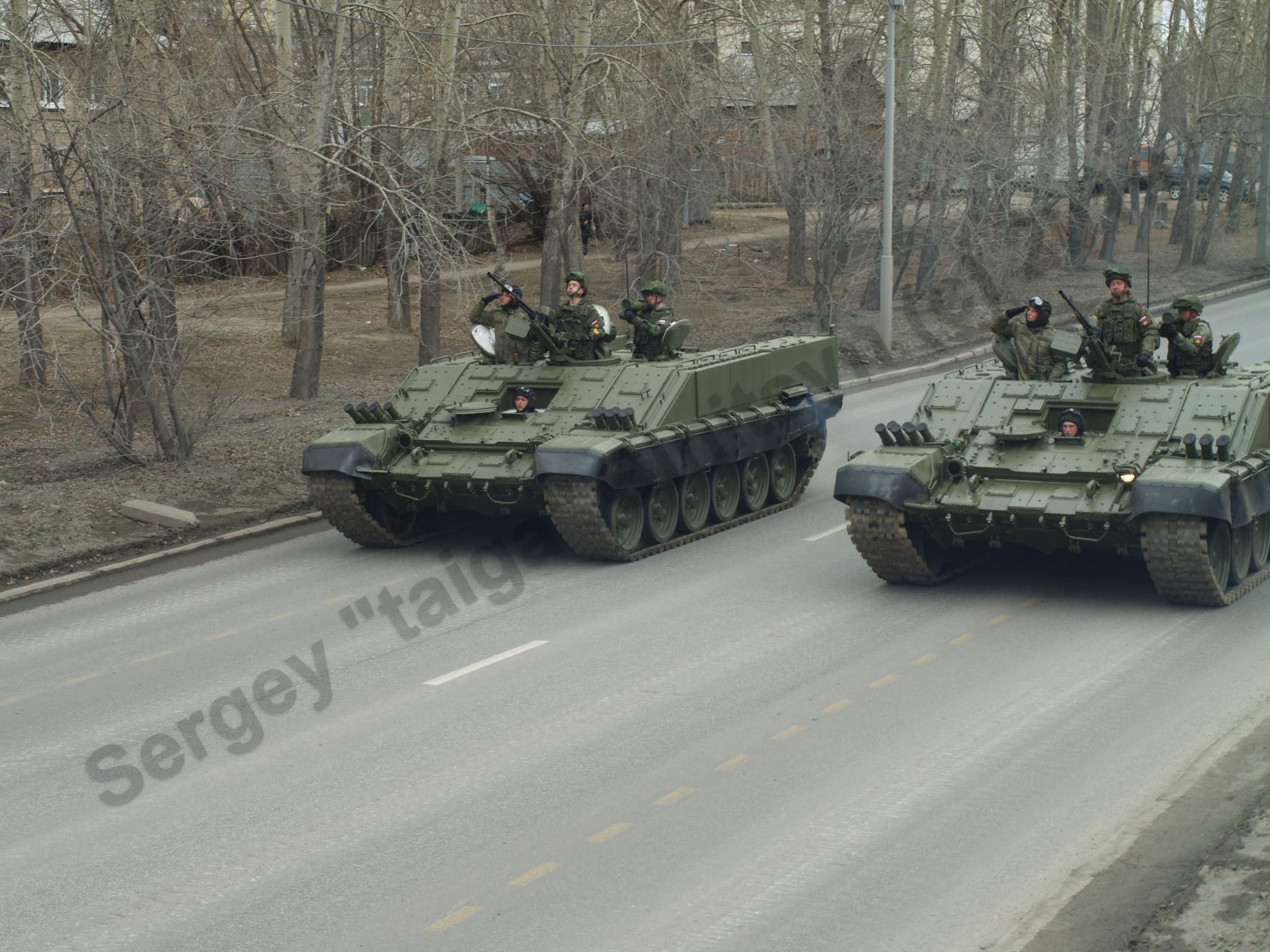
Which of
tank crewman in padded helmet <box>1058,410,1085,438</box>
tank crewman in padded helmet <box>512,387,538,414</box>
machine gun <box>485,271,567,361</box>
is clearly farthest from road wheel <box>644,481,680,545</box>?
tank crewman in padded helmet <box>1058,410,1085,438</box>

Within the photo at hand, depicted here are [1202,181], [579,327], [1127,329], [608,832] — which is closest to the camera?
[608,832]

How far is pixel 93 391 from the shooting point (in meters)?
23.8

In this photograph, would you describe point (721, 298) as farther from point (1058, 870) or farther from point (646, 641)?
point (1058, 870)

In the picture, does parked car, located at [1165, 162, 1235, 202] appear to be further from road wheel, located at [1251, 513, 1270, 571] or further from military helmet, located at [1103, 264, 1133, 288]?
Answer: road wheel, located at [1251, 513, 1270, 571]

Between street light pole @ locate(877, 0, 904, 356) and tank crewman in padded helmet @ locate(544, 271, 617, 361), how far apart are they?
11889 millimetres

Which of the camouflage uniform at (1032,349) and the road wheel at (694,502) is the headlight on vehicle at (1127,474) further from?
the road wheel at (694,502)

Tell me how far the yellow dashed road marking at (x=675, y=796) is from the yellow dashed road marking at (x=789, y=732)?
1015 mm

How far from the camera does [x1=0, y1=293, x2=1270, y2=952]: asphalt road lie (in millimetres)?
7602

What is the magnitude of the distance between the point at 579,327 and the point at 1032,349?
178 inches

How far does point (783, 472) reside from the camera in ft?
58.9

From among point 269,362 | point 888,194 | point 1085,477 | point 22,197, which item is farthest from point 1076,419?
point 269,362

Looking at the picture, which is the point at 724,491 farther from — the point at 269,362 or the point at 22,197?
the point at 269,362

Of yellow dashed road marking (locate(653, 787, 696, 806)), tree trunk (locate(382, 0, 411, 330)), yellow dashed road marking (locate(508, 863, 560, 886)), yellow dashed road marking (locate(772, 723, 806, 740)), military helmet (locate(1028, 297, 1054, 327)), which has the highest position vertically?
tree trunk (locate(382, 0, 411, 330))

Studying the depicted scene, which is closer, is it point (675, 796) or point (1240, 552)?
point (675, 796)
